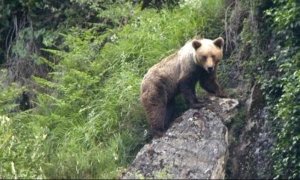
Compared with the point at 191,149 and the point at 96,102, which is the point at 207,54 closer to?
the point at 191,149

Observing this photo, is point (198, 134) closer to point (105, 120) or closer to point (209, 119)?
point (209, 119)

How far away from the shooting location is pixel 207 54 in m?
11.2

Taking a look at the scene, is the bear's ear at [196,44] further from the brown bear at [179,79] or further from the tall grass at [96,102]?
the tall grass at [96,102]

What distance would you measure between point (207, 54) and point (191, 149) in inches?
54.0

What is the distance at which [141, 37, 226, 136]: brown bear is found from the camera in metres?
11.3

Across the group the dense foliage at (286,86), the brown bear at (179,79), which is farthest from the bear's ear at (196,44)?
the dense foliage at (286,86)

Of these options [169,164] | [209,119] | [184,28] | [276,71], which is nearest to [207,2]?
[184,28]

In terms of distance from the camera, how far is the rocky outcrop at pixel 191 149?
9977mm

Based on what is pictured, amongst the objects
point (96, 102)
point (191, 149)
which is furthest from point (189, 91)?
point (96, 102)

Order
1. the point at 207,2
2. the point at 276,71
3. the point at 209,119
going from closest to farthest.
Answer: the point at 209,119 < the point at 276,71 < the point at 207,2

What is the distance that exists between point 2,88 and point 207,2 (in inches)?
142

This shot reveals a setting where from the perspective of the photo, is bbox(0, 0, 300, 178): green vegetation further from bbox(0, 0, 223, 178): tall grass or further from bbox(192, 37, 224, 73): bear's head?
bbox(192, 37, 224, 73): bear's head

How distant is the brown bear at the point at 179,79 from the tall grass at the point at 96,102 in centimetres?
55

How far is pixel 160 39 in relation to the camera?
1324cm
